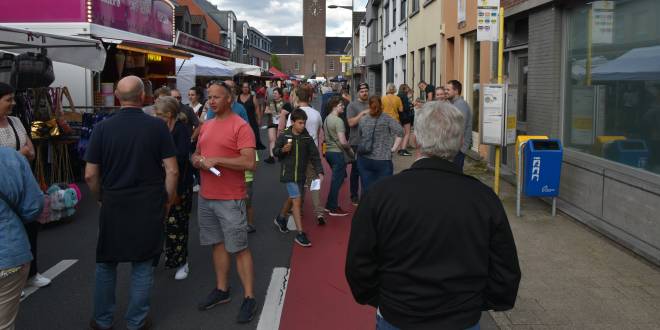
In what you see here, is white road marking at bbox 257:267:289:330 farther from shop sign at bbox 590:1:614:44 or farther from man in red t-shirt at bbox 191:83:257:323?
shop sign at bbox 590:1:614:44

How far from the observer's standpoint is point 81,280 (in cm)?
568

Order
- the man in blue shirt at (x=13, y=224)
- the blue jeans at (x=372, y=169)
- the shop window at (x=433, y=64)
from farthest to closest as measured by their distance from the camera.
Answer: the shop window at (x=433, y=64) → the blue jeans at (x=372, y=169) → the man in blue shirt at (x=13, y=224)

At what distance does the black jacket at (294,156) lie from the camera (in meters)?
7.10

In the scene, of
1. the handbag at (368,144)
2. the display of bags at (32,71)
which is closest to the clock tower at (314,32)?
the display of bags at (32,71)

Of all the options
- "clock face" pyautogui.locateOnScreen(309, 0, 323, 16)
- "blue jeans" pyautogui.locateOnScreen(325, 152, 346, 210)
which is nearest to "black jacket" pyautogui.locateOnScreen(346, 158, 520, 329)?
"blue jeans" pyautogui.locateOnScreen(325, 152, 346, 210)

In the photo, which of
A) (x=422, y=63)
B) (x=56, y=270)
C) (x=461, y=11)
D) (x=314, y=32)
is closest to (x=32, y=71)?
(x=56, y=270)

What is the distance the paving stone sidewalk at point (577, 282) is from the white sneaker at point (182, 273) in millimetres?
2805

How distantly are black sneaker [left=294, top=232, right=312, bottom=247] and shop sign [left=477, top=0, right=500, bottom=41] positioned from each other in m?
3.80

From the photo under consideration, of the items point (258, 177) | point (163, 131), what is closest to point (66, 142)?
point (258, 177)

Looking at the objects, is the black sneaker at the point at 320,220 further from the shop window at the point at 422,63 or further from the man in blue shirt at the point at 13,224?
the shop window at the point at 422,63

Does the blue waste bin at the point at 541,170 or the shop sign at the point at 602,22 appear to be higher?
the shop sign at the point at 602,22

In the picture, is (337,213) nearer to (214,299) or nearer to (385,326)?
(214,299)

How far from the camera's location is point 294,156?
7125 mm

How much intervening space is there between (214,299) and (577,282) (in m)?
3.10
